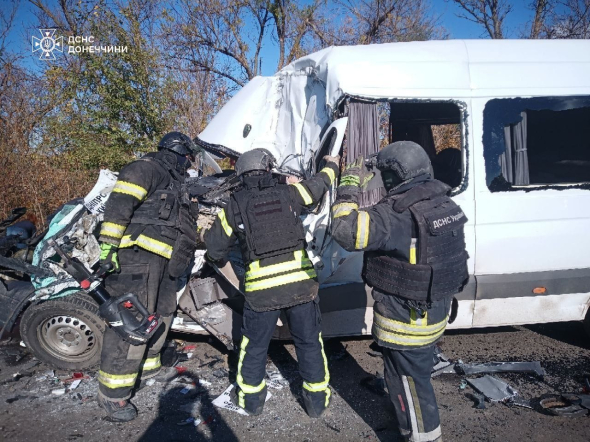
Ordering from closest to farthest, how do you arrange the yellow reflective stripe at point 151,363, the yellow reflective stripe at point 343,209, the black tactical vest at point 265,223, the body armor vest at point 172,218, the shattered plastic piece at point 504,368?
the yellow reflective stripe at point 343,209 < the black tactical vest at point 265,223 < the body armor vest at point 172,218 < the shattered plastic piece at point 504,368 < the yellow reflective stripe at point 151,363

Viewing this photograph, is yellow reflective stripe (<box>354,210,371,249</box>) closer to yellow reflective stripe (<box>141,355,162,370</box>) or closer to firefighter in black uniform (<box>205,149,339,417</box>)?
firefighter in black uniform (<box>205,149,339,417</box>)

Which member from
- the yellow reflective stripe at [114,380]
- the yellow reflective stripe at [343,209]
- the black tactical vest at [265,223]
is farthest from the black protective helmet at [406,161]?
the yellow reflective stripe at [114,380]

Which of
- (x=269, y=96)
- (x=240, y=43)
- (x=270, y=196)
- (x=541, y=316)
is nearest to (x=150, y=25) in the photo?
(x=240, y=43)

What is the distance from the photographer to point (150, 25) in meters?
12.6

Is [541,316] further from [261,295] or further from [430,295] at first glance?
[261,295]

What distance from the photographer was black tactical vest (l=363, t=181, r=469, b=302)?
7.45 feet

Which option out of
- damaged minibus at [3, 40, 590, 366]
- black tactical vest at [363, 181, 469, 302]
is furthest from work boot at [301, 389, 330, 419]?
black tactical vest at [363, 181, 469, 302]

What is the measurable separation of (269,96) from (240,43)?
11.2 meters

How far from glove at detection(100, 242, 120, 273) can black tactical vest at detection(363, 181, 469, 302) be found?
1.99 m

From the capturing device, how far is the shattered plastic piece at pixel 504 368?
341cm

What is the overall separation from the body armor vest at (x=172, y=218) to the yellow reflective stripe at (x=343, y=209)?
4.62 feet

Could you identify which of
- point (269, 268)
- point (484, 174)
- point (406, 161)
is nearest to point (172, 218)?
point (269, 268)

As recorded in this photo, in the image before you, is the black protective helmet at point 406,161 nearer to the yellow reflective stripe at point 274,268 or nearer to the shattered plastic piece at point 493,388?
the yellow reflective stripe at point 274,268

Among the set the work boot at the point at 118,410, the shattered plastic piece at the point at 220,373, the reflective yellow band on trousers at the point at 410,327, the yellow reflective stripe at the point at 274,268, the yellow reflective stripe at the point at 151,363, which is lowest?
the shattered plastic piece at the point at 220,373
